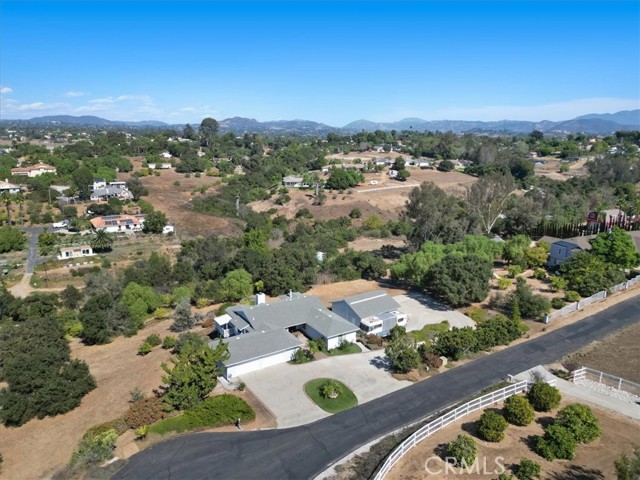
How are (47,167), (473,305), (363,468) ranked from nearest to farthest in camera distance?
(363,468)
(473,305)
(47,167)

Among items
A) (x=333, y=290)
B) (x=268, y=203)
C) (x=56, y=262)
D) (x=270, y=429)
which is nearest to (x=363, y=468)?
(x=270, y=429)

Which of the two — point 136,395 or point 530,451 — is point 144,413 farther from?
point 530,451

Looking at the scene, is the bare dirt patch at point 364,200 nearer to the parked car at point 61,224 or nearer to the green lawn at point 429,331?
the parked car at point 61,224

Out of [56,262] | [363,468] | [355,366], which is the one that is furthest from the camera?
[56,262]

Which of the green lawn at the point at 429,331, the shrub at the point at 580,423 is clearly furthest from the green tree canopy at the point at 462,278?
the shrub at the point at 580,423

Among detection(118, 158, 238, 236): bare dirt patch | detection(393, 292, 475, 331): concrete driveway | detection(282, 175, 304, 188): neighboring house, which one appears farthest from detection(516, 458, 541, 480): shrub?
detection(282, 175, 304, 188): neighboring house

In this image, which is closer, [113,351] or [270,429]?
[270,429]

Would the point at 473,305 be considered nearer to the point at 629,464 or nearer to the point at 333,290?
the point at 333,290
